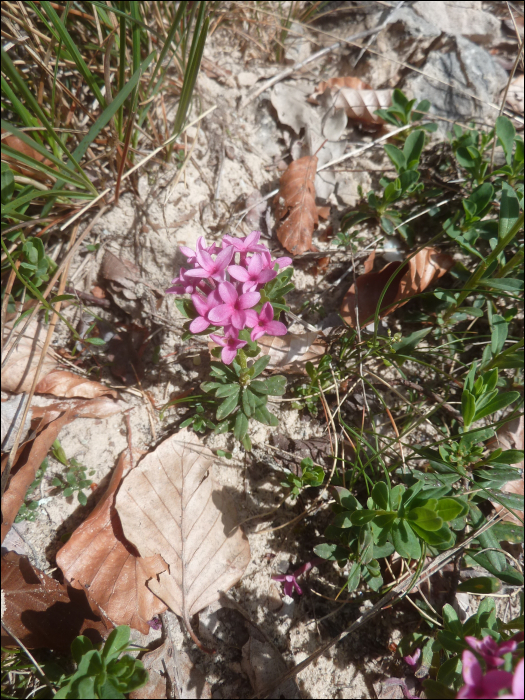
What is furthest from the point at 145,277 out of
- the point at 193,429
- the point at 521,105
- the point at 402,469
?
the point at 521,105

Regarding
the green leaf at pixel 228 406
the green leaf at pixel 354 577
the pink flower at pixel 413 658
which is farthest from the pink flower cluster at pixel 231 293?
the pink flower at pixel 413 658

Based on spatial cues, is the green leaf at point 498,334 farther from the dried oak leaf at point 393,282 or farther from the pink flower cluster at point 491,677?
the pink flower cluster at point 491,677

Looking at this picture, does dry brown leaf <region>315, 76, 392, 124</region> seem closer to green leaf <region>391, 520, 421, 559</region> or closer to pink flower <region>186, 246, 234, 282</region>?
pink flower <region>186, 246, 234, 282</region>

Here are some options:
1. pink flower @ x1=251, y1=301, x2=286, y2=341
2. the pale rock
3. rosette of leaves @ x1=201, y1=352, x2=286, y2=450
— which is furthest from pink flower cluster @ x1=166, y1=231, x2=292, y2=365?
the pale rock

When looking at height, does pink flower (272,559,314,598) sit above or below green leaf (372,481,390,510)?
below

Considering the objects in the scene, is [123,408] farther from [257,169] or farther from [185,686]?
[257,169]

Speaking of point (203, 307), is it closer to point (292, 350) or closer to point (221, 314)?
point (221, 314)
